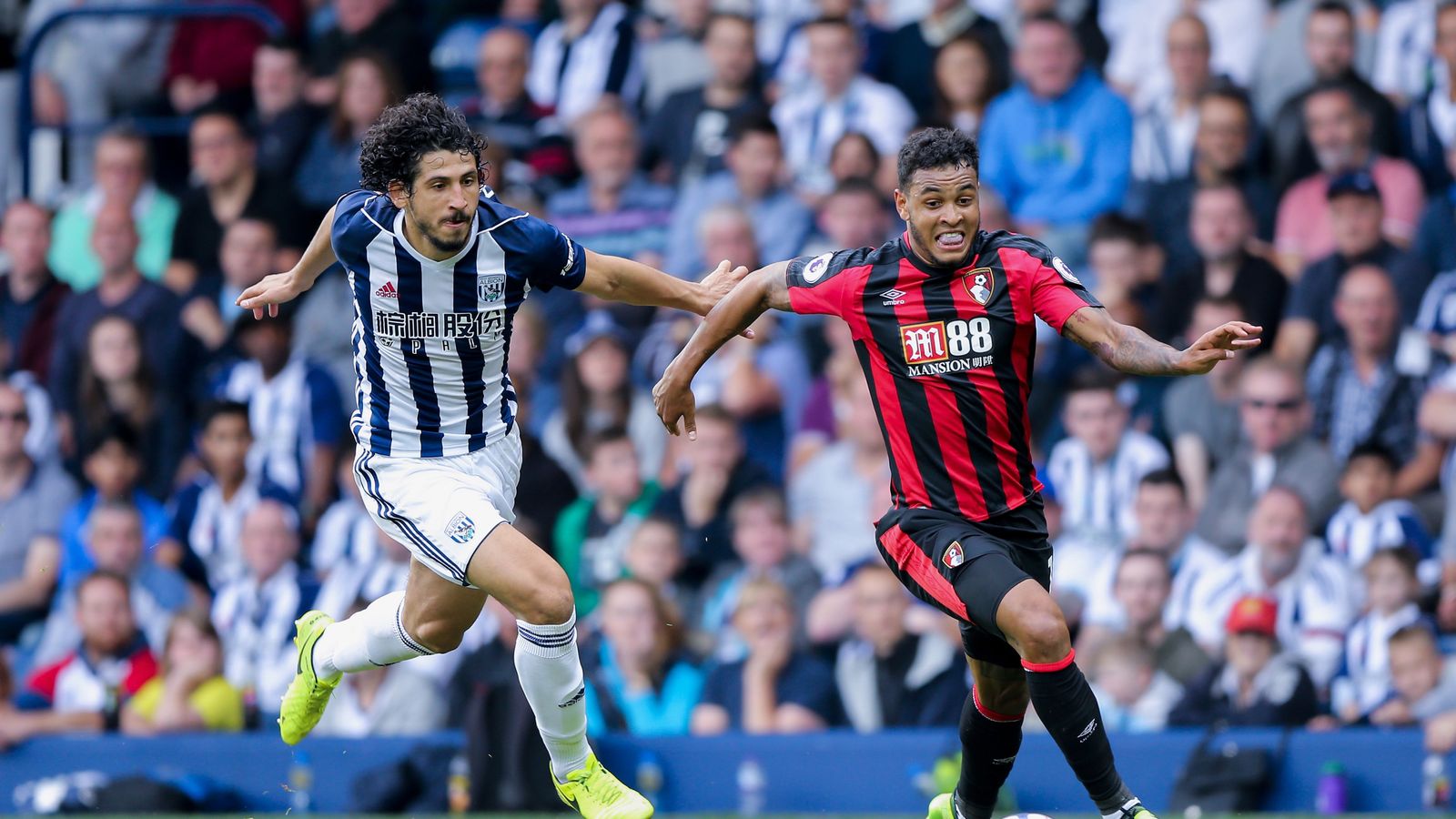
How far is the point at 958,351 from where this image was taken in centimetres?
668

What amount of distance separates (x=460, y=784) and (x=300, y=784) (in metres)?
1.00

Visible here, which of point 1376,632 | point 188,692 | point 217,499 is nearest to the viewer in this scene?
point 1376,632

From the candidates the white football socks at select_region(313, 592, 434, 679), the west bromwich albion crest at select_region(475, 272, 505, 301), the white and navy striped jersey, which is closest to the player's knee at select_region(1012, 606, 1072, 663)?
the white and navy striped jersey

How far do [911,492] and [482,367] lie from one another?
156cm

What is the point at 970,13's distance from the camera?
466 inches

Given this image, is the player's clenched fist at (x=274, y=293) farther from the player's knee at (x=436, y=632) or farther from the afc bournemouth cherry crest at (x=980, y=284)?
the afc bournemouth cherry crest at (x=980, y=284)

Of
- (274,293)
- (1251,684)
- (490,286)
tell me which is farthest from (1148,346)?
(1251,684)

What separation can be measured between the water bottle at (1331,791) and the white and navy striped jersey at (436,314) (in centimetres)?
415

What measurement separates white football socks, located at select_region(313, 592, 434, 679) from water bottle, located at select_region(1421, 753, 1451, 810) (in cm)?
446

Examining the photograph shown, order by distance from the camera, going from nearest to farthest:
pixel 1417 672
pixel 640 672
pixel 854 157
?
pixel 1417 672 → pixel 640 672 → pixel 854 157

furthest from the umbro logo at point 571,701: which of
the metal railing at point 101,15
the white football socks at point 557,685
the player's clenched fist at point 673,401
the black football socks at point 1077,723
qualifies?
the metal railing at point 101,15

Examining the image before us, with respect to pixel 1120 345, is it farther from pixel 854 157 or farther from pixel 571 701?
pixel 854 157

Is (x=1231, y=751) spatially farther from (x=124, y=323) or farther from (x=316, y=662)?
(x=124, y=323)

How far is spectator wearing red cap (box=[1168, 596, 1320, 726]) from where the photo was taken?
9258 mm
